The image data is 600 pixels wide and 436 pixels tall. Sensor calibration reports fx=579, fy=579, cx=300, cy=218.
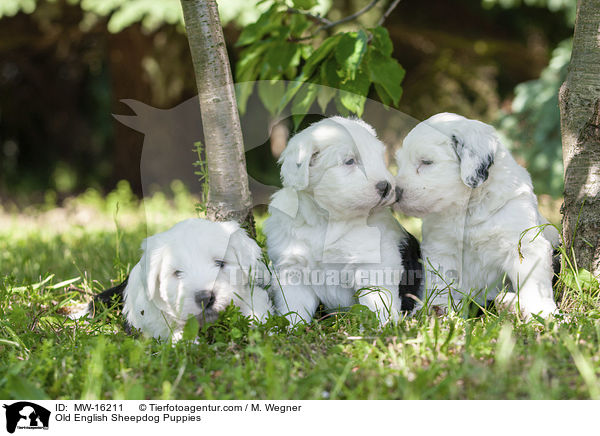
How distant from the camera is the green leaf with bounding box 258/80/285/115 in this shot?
4234mm

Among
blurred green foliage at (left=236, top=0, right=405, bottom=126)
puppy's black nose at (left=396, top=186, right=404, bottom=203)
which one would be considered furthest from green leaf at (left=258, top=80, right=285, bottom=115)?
puppy's black nose at (left=396, top=186, right=404, bottom=203)

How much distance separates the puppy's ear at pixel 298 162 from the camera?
310cm

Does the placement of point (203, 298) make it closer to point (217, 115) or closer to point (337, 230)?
point (337, 230)

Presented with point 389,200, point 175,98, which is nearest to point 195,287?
point 389,200

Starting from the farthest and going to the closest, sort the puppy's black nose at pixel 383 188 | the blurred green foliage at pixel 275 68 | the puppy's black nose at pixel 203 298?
the blurred green foliage at pixel 275 68 → the puppy's black nose at pixel 383 188 → the puppy's black nose at pixel 203 298

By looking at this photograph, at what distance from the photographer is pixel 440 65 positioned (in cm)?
1062

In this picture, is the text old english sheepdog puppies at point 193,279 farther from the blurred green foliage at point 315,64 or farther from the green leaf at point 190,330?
the blurred green foliage at point 315,64

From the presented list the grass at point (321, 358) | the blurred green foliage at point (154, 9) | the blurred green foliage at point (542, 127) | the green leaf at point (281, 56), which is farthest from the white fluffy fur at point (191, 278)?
the blurred green foliage at point (542, 127)

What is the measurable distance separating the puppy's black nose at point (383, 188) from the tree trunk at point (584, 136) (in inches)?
49.1

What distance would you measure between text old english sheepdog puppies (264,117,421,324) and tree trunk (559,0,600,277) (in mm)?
1018

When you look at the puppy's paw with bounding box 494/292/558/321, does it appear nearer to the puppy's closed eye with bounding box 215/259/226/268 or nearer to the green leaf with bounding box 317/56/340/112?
the puppy's closed eye with bounding box 215/259/226/268

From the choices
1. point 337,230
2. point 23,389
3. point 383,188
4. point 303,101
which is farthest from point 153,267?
point 303,101

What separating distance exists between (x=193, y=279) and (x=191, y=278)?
0.4 inches
